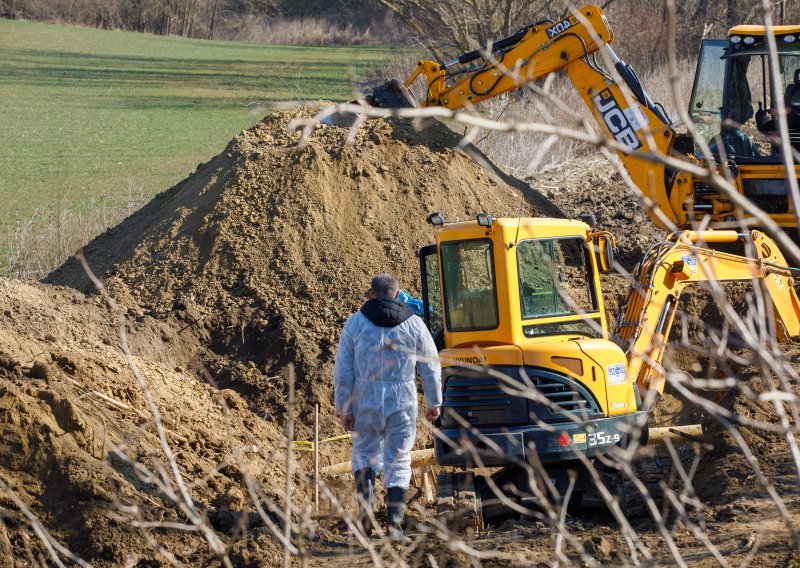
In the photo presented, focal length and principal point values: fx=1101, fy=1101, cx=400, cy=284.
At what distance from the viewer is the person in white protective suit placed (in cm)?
755

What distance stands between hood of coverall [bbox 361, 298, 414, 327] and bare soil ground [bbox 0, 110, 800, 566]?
1269 millimetres

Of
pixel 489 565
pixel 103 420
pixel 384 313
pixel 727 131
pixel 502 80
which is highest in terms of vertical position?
pixel 502 80

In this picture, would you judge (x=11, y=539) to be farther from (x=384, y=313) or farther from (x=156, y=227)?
(x=156, y=227)

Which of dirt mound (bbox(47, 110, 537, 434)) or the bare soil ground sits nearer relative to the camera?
the bare soil ground

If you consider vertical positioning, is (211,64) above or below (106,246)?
above

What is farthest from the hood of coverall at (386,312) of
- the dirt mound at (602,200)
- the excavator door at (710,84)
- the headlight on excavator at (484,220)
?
the dirt mound at (602,200)

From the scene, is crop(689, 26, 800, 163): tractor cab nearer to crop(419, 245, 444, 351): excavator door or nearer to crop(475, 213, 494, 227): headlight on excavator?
crop(419, 245, 444, 351): excavator door

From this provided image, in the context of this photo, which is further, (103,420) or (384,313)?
(103,420)

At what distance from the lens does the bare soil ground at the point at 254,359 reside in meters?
7.01

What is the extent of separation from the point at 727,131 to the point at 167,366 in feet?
21.8

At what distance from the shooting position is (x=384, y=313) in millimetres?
7547

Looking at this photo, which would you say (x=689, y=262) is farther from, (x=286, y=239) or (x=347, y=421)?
(x=286, y=239)

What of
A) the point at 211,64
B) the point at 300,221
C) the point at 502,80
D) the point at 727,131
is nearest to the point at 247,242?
the point at 300,221

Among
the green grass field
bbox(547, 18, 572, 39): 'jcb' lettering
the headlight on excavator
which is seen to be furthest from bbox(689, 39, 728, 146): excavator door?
the green grass field
